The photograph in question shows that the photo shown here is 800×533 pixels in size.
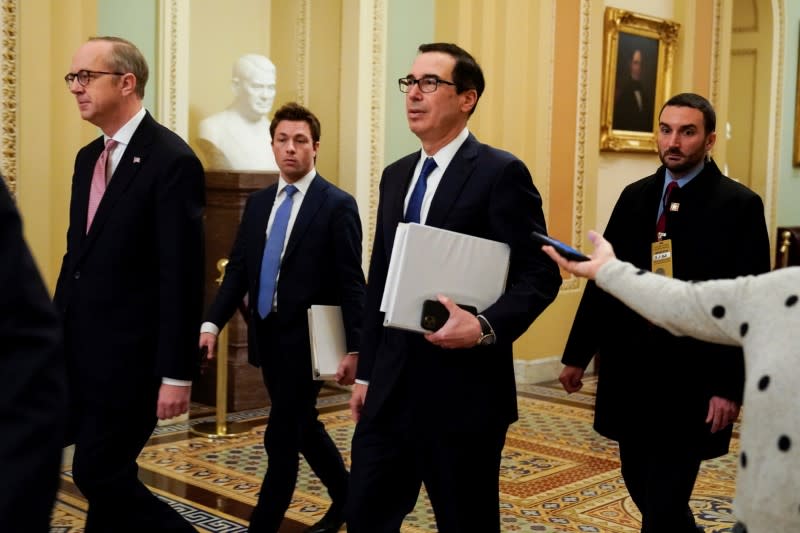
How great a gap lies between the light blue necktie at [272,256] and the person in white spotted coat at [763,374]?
246cm

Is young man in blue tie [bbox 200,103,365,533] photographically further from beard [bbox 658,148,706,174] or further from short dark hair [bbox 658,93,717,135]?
short dark hair [bbox 658,93,717,135]

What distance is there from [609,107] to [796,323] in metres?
8.24

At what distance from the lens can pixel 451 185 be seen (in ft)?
10.3

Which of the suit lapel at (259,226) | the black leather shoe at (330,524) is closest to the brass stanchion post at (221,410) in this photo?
the black leather shoe at (330,524)

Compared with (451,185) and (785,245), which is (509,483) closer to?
(451,185)

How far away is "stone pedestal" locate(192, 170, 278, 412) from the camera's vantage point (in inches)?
287

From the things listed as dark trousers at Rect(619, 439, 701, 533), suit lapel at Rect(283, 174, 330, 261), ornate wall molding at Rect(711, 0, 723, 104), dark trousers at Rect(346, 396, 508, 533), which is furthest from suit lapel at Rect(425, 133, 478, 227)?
ornate wall molding at Rect(711, 0, 723, 104)

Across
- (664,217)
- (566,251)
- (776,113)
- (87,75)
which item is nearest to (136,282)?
(87,75)

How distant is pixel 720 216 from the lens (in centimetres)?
356

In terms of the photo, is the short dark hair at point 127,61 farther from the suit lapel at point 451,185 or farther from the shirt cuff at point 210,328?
the suit lapel at point 451,185

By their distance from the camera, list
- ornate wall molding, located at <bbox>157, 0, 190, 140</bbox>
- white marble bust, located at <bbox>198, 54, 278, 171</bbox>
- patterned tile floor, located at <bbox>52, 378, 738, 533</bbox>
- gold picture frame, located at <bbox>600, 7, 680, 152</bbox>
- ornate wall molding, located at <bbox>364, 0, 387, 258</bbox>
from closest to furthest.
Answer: patterned tile floor, located at <bbox>52, 378, 738, 533</bbox> < ornate wall molding, located at <bbox>157, 0, 190, 140</bbox> < white marble bust, located at <bbox>198, 54, 278, 171</bbox> < ornate wall molding, located at <bbox>364, 0, 387, 258</bbox> < gold picture frame, located at <bbox>600, 7, 680, 152</bbox>

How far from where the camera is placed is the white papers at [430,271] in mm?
2861

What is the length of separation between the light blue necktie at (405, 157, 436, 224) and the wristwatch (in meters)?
0.40

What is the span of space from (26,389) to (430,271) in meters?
1.66
